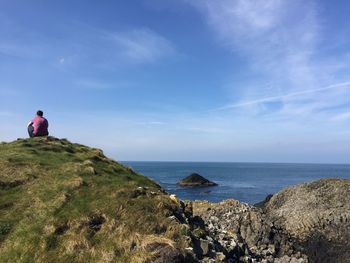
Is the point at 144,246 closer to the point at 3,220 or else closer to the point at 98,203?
the point at 98,203

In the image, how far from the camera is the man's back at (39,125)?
35.1m

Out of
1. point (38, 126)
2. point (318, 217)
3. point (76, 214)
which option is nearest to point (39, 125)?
point (38, 126)

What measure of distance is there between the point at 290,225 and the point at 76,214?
86.6ft

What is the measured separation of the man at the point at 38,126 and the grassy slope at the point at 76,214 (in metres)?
5.76

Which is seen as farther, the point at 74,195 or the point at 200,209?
the point at 200,209

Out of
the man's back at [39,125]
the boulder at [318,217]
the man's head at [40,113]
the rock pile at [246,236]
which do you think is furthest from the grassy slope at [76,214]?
the boulder at [318,217]

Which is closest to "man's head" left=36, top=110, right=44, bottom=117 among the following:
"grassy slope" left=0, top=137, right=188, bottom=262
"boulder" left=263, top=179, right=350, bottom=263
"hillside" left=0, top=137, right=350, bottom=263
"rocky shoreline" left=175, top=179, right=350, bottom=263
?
"hillside" left=0, top=137, right=350, bottom=263

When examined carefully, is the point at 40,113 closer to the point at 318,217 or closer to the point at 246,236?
the point at 246,236

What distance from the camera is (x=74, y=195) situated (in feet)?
75.2

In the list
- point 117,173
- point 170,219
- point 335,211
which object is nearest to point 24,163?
point 117,173

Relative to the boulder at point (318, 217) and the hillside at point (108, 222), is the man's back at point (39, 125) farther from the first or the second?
the boulder at point (318, 217)

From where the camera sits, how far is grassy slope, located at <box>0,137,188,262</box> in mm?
18234

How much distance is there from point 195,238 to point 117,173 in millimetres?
9950

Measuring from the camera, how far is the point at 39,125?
35.1 meters
